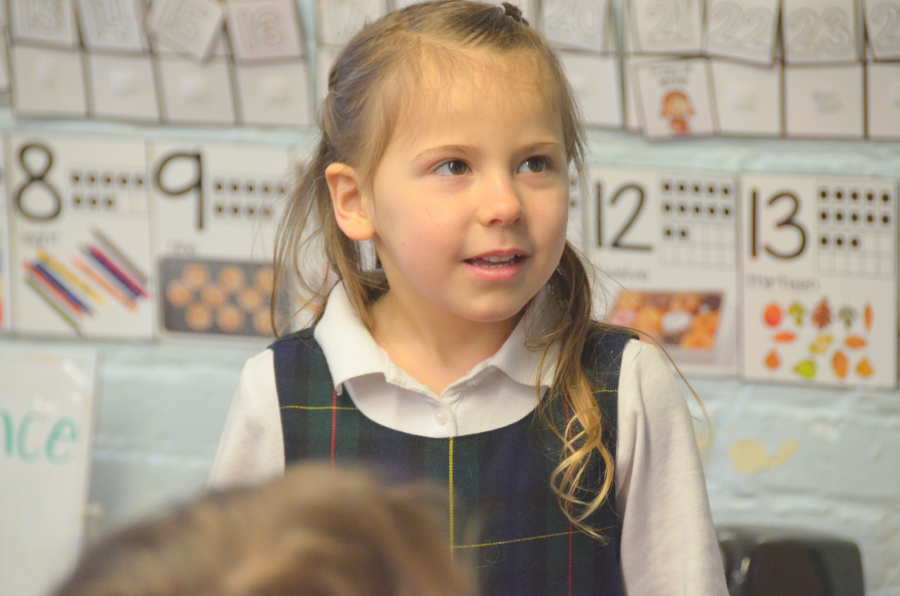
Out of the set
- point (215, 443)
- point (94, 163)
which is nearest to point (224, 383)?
point (215, 443)

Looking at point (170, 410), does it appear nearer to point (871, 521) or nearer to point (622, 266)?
point (622, 266)

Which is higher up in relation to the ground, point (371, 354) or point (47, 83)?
point (47, 83)

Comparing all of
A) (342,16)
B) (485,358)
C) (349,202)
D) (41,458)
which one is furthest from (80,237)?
(485,358)

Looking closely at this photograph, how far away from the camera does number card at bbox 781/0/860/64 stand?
3.61ft

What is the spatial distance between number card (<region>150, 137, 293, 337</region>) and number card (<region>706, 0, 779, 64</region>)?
0.63m

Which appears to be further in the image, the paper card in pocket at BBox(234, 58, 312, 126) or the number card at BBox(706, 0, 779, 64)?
the paper card in pocket at BBox(234, 58, 312, 126)

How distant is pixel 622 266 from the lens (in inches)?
47.0

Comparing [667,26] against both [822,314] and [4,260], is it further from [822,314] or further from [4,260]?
[4,260]

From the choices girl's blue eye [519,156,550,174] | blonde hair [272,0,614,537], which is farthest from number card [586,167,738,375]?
girl's blue eye [519,156,550,174]

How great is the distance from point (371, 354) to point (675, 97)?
62cm

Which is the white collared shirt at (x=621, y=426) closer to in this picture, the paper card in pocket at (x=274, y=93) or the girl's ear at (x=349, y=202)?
the girl's ear at (x=349, y=202)

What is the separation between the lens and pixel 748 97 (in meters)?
1.13

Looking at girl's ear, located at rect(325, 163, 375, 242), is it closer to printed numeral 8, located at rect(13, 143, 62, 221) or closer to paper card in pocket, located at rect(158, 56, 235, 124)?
paper card in pocket, located at rect(158, 56, 235, 124)

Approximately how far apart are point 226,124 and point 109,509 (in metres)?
0.64
